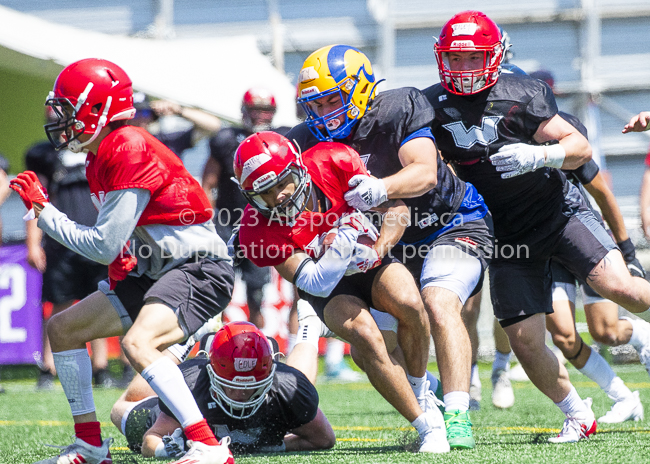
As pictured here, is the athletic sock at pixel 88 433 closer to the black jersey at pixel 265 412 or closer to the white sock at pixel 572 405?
the black jersey at pixel 265 412

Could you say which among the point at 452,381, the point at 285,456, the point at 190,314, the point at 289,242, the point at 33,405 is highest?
the point at 289,242

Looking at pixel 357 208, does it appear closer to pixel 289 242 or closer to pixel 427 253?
pixel 289 242

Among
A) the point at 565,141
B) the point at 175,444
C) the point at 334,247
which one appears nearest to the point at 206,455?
the point at 175,444

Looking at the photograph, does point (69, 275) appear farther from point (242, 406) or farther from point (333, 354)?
point (242, 406)

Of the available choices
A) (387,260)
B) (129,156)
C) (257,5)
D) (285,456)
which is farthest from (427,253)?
(257,5)

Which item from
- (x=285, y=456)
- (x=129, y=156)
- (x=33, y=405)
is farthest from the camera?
(x=33, y=405)

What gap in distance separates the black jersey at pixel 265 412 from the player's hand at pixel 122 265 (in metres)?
0.58

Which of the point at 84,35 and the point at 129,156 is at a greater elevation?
the point at 84,35

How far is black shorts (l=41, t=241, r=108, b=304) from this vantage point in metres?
7.24

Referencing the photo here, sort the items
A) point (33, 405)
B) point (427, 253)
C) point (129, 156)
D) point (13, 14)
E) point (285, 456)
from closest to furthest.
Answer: point (129, 156)
point (285, 456)
point (427, 253)
point (33, 405)
point (13, 14)

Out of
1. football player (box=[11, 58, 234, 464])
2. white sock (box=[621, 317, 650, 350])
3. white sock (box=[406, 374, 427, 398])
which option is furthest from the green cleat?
white sock (box=[621, 317, 650, 350])

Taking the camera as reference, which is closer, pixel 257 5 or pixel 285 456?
pixel 285 456

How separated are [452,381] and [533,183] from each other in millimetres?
1095

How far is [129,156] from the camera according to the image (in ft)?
11.1
